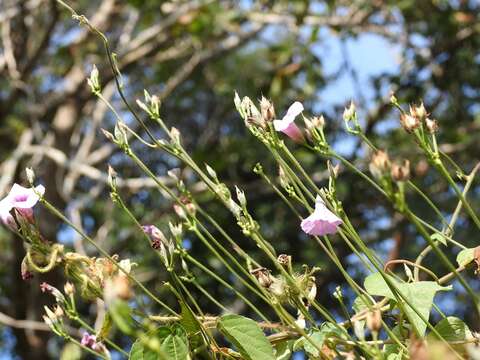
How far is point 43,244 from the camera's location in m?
0.80

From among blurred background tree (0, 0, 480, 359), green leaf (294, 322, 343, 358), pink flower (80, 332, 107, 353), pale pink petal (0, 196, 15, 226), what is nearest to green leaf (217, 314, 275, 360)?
green leaf (294, 322, 343, 358)

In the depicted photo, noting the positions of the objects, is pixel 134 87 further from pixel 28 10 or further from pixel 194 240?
pixel 28 10

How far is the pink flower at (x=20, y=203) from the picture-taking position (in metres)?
0.83

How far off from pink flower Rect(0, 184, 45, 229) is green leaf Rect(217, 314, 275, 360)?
0.82ft

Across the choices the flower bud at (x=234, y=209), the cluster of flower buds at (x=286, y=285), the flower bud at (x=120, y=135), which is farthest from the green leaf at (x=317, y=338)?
the flower bud at (x=120, y=135)

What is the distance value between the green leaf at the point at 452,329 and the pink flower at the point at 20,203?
1.46ft

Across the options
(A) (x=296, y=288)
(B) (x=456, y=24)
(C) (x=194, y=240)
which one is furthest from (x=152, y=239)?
(C) (x=194, y=240)

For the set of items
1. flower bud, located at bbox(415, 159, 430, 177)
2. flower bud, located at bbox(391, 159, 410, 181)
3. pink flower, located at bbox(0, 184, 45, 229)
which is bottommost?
flower bud, located at bbox(415, 159, 430, 177)

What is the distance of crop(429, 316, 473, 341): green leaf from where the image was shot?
786 millimetres

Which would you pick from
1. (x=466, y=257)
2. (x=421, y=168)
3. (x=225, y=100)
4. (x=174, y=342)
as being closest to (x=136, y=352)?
(x=174, y=342)

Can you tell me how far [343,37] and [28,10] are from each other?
5.78 feet

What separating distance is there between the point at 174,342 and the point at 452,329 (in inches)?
11.2

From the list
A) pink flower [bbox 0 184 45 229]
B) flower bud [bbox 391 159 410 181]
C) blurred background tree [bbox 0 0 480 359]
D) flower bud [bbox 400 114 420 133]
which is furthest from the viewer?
blurred background tree [bbox 0 0 480 359]

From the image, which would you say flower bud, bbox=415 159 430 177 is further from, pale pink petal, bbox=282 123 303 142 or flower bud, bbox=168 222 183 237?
flower bud, bbox=168 222 183 237
